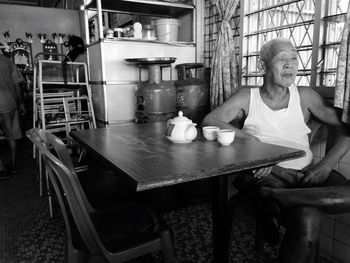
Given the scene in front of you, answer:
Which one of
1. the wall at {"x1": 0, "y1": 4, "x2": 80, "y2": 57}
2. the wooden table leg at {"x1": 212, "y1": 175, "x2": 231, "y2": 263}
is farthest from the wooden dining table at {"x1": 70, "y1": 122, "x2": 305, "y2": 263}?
the wall at {"x1": 0, "y1": 4, "x2": 80, "y2": 57}

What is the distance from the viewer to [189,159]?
1.42 meters

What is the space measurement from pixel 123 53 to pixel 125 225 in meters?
2.82

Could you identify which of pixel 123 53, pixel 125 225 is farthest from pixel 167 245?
pixel 123 53

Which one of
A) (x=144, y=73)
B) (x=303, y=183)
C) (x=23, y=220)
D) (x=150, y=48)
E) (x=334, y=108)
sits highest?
(x=150, y=48)

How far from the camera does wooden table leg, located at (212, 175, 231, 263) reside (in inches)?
64.2

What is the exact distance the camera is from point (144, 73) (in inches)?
160

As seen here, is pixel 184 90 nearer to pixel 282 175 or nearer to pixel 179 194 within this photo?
pixel 179 194

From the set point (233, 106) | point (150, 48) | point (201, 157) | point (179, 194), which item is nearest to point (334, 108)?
point (233, 106)

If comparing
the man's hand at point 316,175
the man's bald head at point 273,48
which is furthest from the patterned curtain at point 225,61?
the man's hand at point 316,175

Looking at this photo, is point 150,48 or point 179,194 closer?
point 179,194

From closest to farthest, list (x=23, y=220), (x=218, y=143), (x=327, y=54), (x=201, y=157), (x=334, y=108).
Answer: (x=201, y=157) < (x=218, y=143) < (x=334, y=108) < (x=327, y=54) < (x=23, y=220)

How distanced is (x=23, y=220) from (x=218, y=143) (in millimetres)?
2173

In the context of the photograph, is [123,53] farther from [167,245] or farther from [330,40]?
[167,245]

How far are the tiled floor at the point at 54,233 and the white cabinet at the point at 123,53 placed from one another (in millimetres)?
1469
